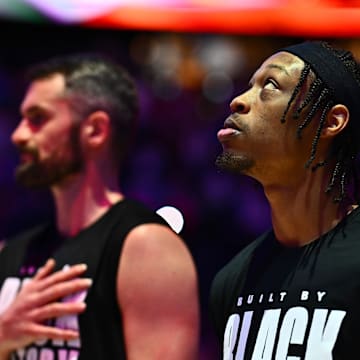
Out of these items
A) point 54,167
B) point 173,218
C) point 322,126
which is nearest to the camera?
point 322,126

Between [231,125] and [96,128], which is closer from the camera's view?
[231,125]

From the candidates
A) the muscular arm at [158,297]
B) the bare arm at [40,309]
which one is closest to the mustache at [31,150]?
the bare arm at [40,309]

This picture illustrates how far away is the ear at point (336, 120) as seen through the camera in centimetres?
192

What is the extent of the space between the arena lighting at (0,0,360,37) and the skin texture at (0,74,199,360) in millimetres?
2148

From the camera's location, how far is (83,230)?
282 cm

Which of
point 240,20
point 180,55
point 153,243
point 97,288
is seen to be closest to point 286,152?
point 153,243

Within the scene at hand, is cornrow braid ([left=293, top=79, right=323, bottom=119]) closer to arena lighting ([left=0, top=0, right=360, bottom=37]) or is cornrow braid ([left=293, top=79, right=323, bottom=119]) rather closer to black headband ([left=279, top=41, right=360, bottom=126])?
black headband ([left=279, top=41, right=360, bottom=126])

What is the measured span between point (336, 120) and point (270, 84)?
0.52ft

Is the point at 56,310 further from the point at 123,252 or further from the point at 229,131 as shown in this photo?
the point at 229,131

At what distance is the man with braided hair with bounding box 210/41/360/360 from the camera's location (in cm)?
188

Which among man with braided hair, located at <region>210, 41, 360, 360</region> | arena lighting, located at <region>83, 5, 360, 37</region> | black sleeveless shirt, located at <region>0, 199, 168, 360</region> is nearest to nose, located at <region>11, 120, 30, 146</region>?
black sleeveless shirt, located at <region>0, 199, 168, 360</region>

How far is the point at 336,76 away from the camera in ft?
6.33

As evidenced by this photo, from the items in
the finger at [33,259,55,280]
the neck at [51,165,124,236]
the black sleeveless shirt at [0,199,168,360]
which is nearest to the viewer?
the black sleeveless shirt at [0,199,168,360]

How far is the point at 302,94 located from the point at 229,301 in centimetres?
48
